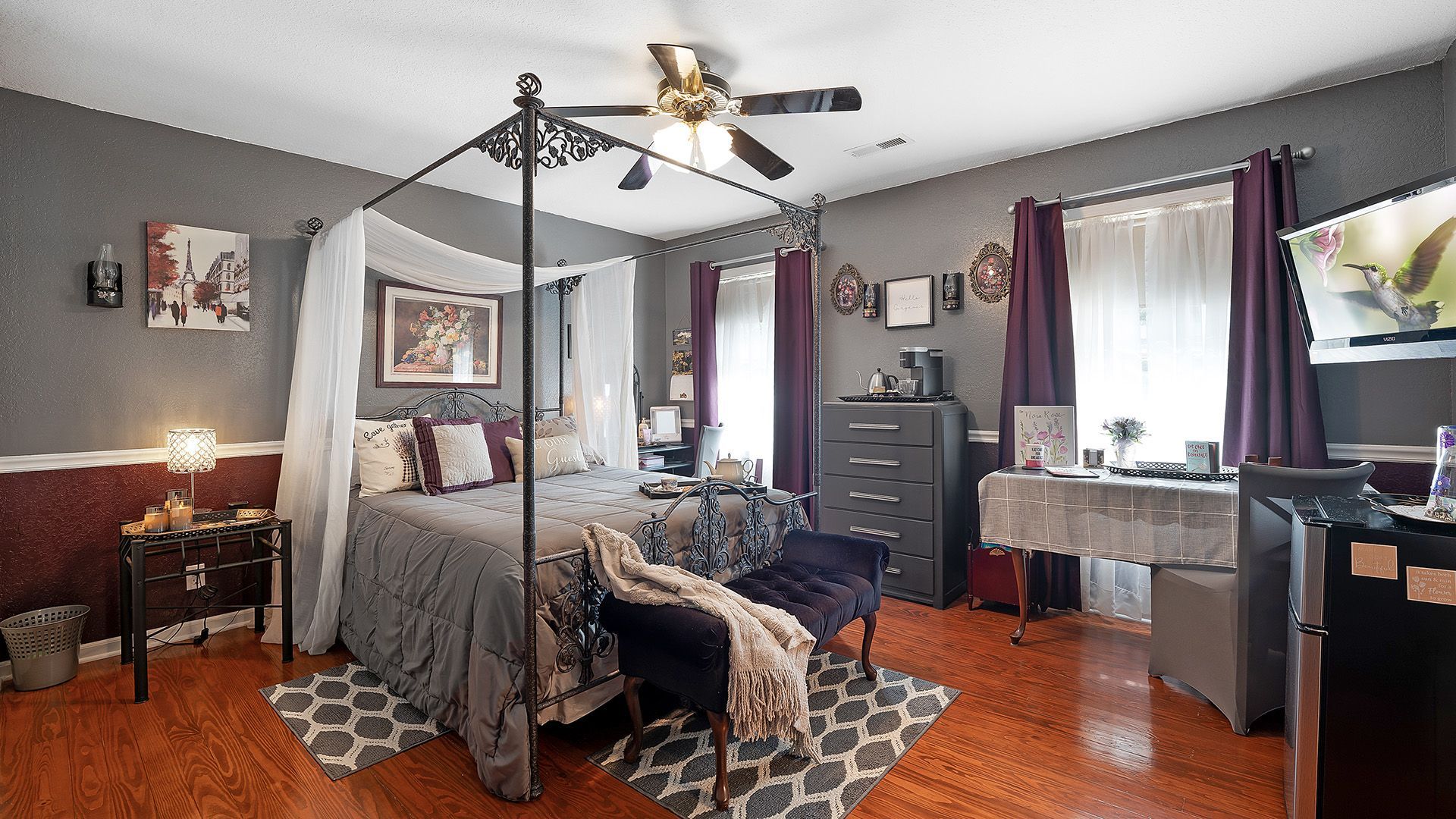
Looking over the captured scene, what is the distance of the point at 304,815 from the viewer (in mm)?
2025

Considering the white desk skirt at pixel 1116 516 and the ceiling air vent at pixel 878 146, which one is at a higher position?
the ceiling air vent at pixel 878 146

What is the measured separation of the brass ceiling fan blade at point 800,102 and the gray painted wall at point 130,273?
2782 millimetres

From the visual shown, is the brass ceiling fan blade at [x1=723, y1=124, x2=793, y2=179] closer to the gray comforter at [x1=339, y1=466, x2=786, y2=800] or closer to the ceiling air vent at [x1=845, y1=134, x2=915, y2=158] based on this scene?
the ceiling air vent at [x1=845, y1=134, x2=915, y2=158]

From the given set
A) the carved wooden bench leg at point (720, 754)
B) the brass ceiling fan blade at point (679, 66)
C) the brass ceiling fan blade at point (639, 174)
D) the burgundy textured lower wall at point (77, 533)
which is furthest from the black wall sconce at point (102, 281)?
the carved wooden bench leg at point (720, 754)

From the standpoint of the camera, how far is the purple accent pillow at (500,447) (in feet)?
12.6

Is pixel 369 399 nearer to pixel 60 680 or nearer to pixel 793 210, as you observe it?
pixel 60 680

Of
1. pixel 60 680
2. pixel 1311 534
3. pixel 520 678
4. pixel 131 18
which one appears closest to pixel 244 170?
pixel 131 18

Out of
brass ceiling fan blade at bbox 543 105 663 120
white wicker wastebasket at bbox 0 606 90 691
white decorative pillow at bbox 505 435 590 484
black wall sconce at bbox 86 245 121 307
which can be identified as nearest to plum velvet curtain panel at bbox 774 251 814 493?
white decorative pillow at bbox 505 435 590 484

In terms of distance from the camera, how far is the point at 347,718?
2.62 meters

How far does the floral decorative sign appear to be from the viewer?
144 inches

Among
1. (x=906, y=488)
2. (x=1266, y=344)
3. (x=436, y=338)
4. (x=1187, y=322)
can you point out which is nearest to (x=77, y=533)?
(x=436, y=338)

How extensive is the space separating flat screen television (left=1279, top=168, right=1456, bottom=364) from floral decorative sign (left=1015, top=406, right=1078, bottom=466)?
1.08 metres

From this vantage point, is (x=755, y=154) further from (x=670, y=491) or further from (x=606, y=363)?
(x=606, y=363)

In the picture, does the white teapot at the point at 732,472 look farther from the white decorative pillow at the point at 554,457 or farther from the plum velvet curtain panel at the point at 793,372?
the plum velvet curtain panel at the point at 793,372
